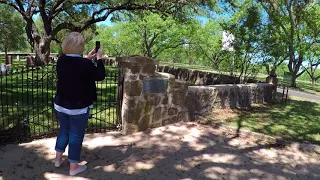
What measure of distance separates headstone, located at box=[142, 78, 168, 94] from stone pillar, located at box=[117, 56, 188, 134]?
3 cm

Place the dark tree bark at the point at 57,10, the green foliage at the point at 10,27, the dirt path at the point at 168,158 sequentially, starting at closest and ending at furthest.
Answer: the dirt path at the point at 168,158 < the dark tree bark at the point at 57,10 < the green foliage at the point at 10,27

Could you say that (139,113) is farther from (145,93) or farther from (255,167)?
(255,167)

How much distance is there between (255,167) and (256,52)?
7.18 m

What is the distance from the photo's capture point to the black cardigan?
3.06 meters

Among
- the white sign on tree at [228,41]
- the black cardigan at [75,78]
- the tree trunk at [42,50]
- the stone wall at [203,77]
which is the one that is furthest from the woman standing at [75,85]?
the tree trunk at [42,50]

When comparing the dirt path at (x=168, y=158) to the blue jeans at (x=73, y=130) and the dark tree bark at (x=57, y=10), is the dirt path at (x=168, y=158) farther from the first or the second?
the dark tree bark at (x=57, y=10)

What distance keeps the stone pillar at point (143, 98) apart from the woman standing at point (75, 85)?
5.00ft

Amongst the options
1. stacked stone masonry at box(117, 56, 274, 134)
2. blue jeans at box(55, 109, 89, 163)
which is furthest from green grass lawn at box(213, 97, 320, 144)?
blue jeans at box(55, 109, 89, 163)

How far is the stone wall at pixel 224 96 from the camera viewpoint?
21.0 ft

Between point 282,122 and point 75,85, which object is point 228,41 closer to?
point 282,122

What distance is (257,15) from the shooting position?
10.1m

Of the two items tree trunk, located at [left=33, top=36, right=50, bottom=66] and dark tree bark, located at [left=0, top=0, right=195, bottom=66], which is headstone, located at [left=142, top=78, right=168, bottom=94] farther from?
tree trunk, located at [left=33, top=36, right=50, bottom=66]

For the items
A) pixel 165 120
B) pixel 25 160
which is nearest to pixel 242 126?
pixel 165 120

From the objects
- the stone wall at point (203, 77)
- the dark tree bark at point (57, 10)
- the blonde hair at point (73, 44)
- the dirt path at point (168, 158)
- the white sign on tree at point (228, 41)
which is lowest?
the dirt path at point (168, 158)
